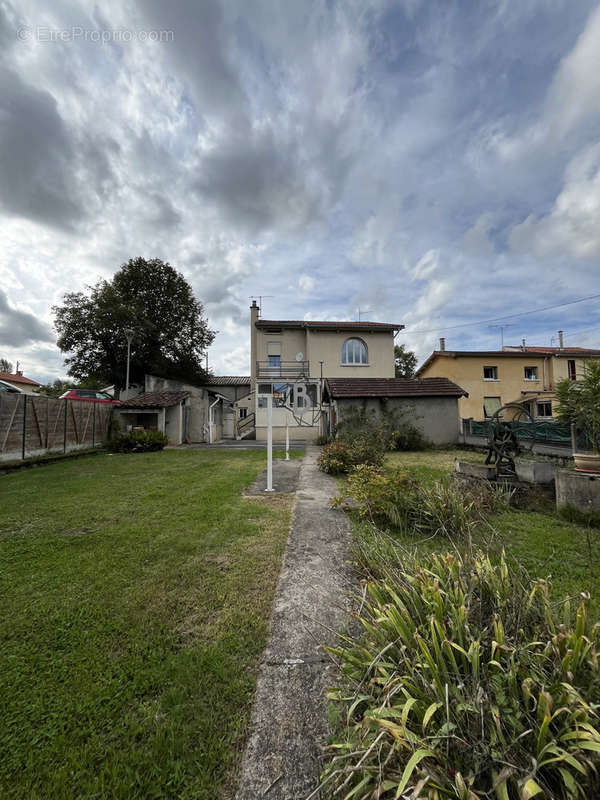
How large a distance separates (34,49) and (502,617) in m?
11.6

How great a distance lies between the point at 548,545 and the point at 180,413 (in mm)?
17265

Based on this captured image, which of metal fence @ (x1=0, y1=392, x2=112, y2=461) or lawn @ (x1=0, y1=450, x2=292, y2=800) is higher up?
metal fence @ (x1=0, y1=392, x2=112, y2=461)

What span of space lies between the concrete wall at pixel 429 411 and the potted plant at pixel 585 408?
31.1 feet

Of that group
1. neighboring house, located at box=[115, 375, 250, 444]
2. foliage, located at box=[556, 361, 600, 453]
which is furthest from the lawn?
neighboring house, located at box=[115, 375, 250, 444]

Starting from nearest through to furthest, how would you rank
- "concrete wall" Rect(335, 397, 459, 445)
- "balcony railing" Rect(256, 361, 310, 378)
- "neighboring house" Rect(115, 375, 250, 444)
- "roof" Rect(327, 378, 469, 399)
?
"concrete wall" Rect(335, 397, 459, 445) < "roof" Rect(327, 378, 469, 399) < "neighboring house" Rect(115, 375, 250, 444) < "balcony railing" Rect(256, 361, 310, 378)

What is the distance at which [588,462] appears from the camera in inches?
168

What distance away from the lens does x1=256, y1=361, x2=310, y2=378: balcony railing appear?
20969 mm

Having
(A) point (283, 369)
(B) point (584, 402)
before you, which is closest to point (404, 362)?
(A) point (283, 369)

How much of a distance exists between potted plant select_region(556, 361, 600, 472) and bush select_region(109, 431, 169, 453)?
14443 millimetres

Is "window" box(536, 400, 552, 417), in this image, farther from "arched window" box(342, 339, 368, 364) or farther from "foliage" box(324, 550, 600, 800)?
"foliage" box(324, 550, 600, 800)

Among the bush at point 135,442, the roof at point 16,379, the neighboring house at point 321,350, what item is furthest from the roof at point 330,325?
the roof at point 16,379

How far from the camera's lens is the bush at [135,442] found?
13.5m

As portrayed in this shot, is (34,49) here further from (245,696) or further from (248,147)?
(245,696)

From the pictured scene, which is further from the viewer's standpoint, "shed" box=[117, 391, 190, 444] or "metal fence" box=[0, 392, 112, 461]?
"shed" box=[117, 391, 190, 444]
